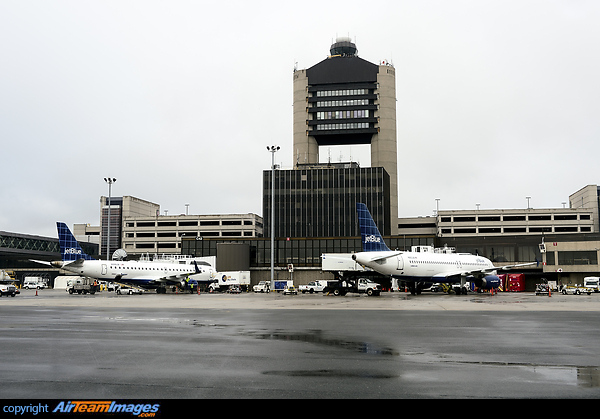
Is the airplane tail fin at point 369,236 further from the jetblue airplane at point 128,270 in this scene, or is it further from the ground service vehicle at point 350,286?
the jetblue airplane at point 128,270

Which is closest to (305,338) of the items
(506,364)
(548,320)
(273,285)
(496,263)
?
(506,364)

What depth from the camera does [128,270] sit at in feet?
223

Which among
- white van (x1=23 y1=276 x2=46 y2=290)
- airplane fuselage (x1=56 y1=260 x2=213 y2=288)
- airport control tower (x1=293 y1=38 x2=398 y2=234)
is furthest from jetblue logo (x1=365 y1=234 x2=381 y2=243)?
airport control tower (x1=293 y1=38 x2=398 y2=234)

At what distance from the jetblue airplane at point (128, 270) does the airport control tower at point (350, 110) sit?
3151 inches

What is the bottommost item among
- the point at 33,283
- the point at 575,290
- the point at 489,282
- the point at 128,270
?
the point at 33,283

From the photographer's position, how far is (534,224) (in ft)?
483

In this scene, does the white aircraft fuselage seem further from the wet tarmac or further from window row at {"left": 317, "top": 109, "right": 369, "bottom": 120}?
window row at {"left": 317, "top": 109, "right": 369, "bottom": 120}

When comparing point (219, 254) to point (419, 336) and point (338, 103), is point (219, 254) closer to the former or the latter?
point (338, 103)

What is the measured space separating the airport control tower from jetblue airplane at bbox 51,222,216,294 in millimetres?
80038

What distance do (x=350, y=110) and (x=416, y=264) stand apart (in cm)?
9460

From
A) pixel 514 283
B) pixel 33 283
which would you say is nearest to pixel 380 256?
pixel 514 283

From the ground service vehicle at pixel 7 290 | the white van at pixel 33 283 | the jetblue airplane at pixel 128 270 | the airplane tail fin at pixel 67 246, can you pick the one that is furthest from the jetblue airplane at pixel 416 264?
the white van at pixel 33 283

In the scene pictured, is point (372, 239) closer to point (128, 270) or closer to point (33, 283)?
point (128, 270)

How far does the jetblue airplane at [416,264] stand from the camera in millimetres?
59719
